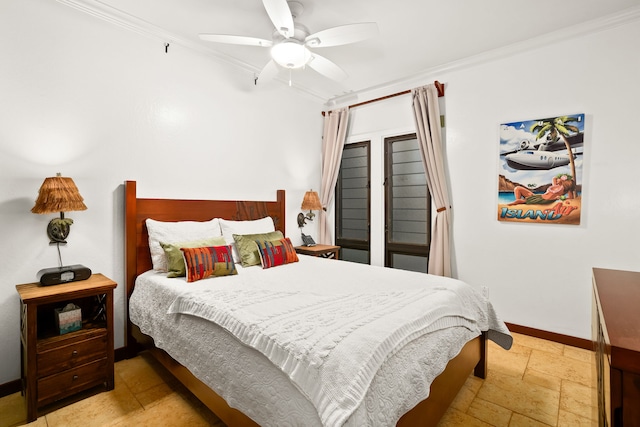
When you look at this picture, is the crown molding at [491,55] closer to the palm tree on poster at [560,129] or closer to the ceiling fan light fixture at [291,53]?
the palm tree on poster at [560,129]

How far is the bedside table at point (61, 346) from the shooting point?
1.84 metres

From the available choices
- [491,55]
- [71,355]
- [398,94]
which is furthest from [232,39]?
[491,55]

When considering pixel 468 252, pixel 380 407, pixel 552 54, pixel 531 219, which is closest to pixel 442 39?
pixel 552 54

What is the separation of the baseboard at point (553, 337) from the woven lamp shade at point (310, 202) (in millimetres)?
2487

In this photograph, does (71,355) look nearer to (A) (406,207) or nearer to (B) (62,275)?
(B) (62,275)

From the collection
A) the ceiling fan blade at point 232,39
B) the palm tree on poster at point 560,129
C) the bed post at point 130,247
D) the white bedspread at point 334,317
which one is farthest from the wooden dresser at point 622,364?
the bed post at point 130,247

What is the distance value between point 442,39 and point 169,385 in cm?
367

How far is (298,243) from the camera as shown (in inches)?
166

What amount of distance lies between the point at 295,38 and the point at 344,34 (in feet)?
1.56

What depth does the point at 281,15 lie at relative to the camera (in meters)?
2.04

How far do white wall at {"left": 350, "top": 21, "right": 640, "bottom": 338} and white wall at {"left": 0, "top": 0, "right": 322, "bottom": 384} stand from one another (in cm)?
238

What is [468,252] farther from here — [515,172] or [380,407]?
[380,407]

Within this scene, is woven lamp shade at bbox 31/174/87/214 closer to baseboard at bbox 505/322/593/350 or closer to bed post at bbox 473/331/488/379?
bed post at bbox 473/331/488/379

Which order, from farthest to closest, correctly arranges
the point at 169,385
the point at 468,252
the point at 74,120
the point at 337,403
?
the point at 468,252 < the point at 74,120 < the point at 169,385 < the point at 337,403
